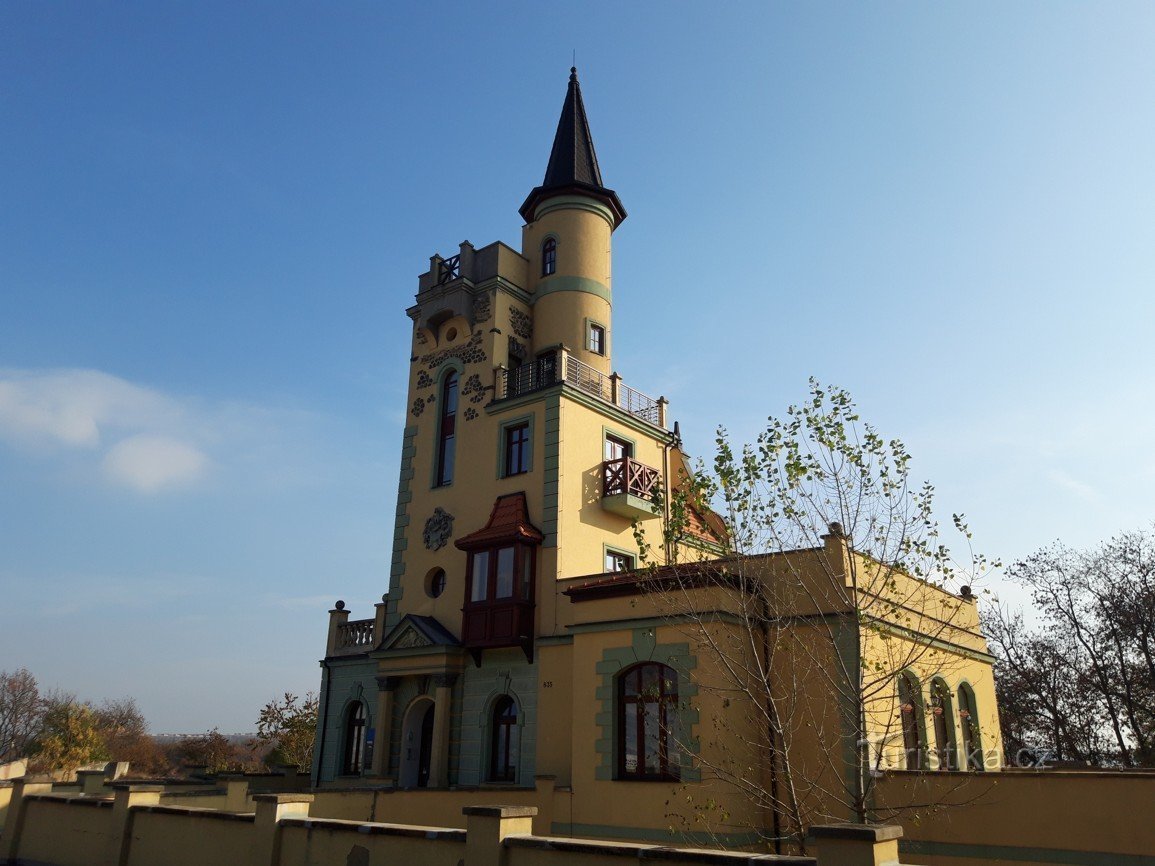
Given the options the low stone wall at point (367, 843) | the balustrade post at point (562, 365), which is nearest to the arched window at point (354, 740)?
the balustrade post at point (562, 365)

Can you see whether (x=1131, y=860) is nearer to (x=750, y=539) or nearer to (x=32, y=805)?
(x=750, y=539)

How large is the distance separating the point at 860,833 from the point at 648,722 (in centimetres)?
1029

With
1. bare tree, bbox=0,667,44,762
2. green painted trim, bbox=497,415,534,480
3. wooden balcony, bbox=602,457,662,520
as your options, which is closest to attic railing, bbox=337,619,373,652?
green painted trim, bbox=497,415,534,480

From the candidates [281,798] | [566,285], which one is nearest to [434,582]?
[566,285]

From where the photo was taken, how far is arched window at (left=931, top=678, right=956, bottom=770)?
63.2 feet

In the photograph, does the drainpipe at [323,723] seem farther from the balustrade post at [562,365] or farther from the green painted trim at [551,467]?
the balustrade post at [562,365]

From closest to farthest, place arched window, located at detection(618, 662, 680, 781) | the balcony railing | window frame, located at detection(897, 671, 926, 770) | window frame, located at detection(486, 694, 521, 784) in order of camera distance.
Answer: arched window, located at detection(618, 662, 680, 781), window frame, located at detection(897, 671, 926, 770), window frame, located at detection(486, 694, 521, 784), the balcony railing

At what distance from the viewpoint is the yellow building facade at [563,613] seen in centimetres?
1639

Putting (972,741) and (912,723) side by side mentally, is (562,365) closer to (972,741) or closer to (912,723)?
(912,723)

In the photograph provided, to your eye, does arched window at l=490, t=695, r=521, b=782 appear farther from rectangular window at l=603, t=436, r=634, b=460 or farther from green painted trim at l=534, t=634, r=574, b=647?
rectangular window at l=603, t=436, r=634, b=460

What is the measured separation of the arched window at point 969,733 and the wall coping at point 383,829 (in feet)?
48.6

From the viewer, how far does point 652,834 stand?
16.2 meters

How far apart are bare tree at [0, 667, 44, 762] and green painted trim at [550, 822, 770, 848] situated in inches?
2774

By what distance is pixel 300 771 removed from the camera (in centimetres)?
2967
